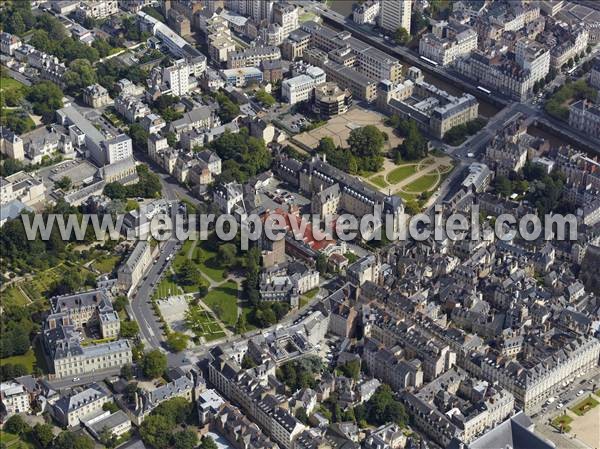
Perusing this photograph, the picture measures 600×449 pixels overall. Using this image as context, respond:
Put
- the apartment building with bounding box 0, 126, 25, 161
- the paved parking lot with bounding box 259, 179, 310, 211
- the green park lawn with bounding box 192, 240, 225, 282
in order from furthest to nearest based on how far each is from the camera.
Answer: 1. the apartment building with bounding box 0, 126, 25, 161
2. the paved parking lot with bounding box 259, 179, 310, 211
3. the green park lawn with bounding box 192, 240, 225, 282

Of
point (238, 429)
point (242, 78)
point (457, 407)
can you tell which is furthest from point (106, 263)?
point (242, 78)

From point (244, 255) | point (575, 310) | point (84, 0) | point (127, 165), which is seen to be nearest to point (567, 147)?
point (575, 310)

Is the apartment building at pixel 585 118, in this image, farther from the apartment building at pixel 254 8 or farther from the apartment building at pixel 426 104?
the apartment building at pixel 254 8

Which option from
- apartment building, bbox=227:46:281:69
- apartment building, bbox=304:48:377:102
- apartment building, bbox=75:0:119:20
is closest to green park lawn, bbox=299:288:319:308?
apartment building, bbox=304:48:377:102

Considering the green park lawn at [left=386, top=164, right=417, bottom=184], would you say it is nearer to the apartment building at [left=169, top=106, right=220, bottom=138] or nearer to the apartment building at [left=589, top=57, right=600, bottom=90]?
the apartment building at [left=169, top=106, right=220, bottom=138]

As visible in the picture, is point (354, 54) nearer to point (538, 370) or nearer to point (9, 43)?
point (9, 43)

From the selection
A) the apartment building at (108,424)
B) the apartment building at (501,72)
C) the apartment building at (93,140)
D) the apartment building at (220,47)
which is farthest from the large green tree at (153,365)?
the apartment building at (501,72)
